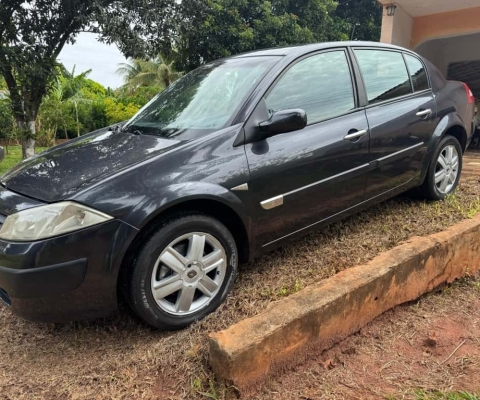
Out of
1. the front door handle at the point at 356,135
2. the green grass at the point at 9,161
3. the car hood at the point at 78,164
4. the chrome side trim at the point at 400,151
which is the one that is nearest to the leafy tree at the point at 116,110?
the green grass at the point at 9,161

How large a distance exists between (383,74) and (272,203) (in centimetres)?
169

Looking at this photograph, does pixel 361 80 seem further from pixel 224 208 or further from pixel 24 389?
pixel 24 389

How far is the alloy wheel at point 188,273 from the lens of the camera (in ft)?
6.95

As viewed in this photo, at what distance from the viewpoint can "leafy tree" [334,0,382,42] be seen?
16630mm

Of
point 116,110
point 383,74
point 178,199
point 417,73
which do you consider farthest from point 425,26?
point 116,110

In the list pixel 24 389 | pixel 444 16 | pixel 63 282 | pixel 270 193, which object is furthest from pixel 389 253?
pixel 444 16

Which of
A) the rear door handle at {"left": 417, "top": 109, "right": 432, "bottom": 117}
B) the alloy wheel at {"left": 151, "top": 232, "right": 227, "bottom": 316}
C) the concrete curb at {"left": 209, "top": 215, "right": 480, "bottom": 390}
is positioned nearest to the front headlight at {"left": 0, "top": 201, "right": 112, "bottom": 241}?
the alloy wheel at {"left": 151, "top": 232, "right": 227, "bottom": 316}

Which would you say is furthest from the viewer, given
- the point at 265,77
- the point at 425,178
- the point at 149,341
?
the point at 425,178

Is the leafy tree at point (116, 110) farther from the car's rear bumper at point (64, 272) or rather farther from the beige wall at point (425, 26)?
the car's rear bumper at point (64, 272)

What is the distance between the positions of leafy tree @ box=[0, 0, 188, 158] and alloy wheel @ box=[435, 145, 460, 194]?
5.04 meters

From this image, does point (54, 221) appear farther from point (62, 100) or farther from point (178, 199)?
point (62, 100)

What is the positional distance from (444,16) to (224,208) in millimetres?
8451

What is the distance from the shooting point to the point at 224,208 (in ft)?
7.66

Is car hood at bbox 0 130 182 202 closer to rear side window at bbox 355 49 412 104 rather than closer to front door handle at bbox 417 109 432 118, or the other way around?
rear side window at bbox 355 49 412 104
